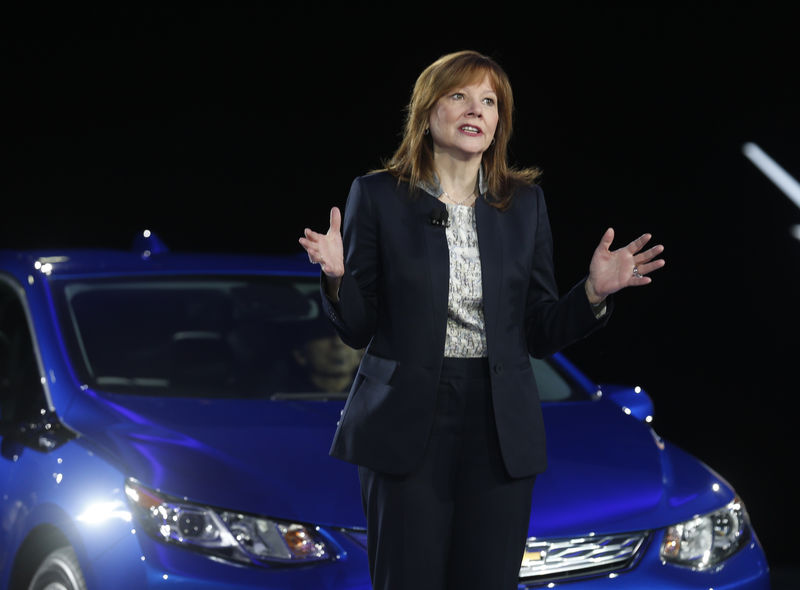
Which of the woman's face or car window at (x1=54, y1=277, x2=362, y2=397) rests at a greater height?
the woman's face

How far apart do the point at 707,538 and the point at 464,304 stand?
1.31m

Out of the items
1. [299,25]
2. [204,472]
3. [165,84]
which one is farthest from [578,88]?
[204,472]

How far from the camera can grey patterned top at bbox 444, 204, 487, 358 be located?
110 inches

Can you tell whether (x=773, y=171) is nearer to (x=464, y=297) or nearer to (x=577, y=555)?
(x=577, y=555)

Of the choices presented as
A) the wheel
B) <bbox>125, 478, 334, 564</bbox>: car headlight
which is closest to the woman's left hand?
<bbox>125, 478, 334, 564</bbox>: car headlight

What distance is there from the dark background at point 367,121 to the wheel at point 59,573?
669cm

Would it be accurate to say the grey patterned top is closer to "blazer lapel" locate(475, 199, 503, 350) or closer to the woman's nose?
"blazer lapel" locate(475, 199, 503, 350)

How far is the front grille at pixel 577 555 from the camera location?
340 centimetres

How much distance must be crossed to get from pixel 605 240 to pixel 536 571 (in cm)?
93

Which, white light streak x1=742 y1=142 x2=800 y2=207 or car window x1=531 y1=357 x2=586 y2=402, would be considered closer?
car window x1=531 y1=357 x2=586 y2=402

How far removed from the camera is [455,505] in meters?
2.76

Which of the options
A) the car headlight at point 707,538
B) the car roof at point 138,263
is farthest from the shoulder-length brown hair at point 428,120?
the car roof at point 138,263

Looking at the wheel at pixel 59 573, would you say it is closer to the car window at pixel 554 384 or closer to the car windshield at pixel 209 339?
the car windshield at pixel 209 339

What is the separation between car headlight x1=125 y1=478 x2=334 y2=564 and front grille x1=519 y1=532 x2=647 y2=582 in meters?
0.49
